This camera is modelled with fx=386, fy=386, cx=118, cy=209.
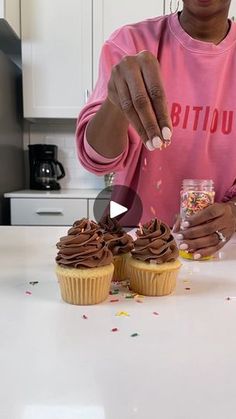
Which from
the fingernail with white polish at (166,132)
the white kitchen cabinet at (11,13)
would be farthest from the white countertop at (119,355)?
the white kitchen cabinet at (11,13)

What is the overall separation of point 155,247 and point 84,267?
113 millimetres

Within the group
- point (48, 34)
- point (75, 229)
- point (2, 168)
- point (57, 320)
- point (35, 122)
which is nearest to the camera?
point (57, 320)

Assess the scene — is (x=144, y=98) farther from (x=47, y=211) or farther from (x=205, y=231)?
(x=47, y=211)

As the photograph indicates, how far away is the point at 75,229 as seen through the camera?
575mm

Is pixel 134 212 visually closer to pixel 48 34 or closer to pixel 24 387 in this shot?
pixel 24 387

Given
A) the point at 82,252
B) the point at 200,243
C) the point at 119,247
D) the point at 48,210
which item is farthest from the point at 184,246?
the point at 48,210

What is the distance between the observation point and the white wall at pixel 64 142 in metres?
2.56

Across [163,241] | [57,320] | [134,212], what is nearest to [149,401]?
[57,320]

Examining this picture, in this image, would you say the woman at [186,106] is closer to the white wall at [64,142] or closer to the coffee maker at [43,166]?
the coffee maker at [43,166]

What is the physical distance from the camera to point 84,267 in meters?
0.55

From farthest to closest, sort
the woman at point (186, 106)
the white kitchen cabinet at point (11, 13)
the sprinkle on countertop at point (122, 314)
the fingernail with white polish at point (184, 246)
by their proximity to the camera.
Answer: the white kitchen cabinet at point (11, 13)
the woman at point (186, 106)
the fingernail with white polish at point (184, 246)
the sprinkle on countertop at point (122, 314)

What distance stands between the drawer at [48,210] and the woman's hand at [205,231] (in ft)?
4.37

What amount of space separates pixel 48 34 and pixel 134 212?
1.62 metres

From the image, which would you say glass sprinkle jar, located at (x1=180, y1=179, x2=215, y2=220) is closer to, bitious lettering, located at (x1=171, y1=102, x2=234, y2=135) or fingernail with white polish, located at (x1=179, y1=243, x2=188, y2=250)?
fingernail with white polish, located at (x1=179, y1=243, x2=188, y2=250)
